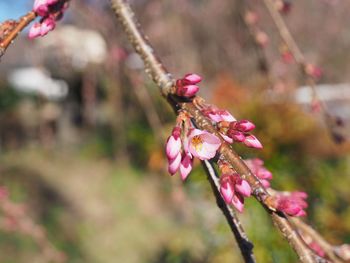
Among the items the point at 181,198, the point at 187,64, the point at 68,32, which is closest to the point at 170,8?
the point at 187,64

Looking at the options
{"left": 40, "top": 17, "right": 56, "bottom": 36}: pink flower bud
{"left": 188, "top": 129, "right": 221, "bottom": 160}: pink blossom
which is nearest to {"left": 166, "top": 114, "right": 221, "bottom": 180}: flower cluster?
{"left": 188, "top": 129, "right": 221, "bottom": 160}: pink blossom

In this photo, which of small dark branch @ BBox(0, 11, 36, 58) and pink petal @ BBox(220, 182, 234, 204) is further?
small dark branch @ BBox(0, 11, 36, 58)

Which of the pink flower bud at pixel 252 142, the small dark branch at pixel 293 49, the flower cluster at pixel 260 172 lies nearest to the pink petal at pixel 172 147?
the pink flower bud at pixel 252 142

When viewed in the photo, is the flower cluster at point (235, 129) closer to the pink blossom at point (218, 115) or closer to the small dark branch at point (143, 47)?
the pink blossom at point (218, 115)

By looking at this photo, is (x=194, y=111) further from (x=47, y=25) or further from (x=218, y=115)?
(x=47, y=25)

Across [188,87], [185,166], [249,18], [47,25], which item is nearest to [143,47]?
[47,25]

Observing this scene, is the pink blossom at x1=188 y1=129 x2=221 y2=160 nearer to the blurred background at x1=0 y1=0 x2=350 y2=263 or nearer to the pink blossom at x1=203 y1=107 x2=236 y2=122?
the pink blossom at x1=203 y1=107 x2=236 y2=122
